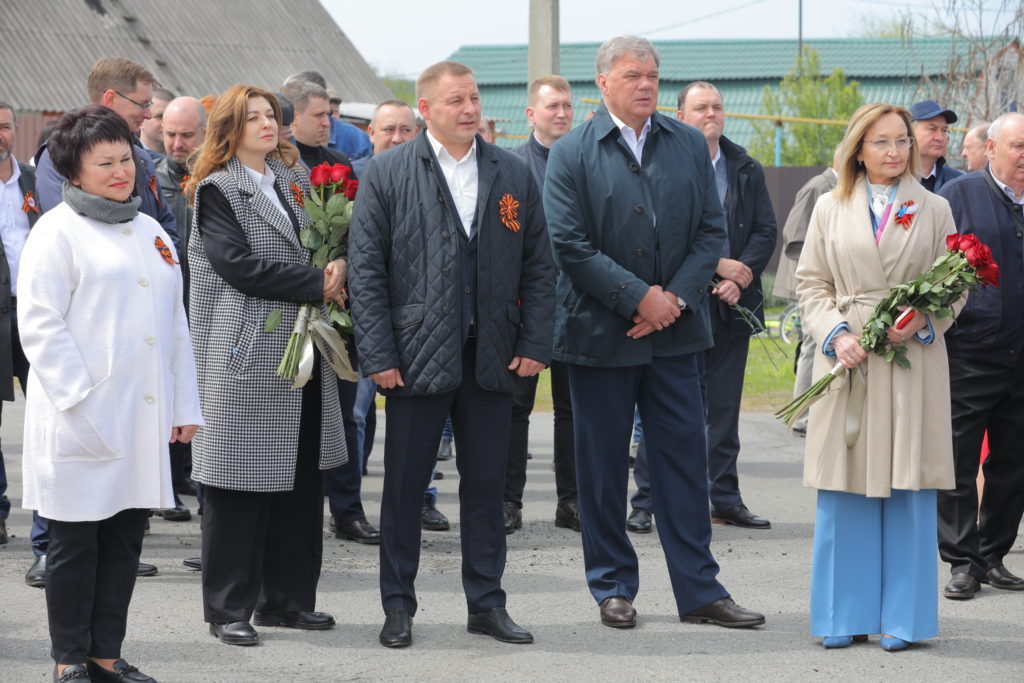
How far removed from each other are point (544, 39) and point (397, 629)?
Answer: 37.4 feet

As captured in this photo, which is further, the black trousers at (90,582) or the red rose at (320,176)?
the red rose at (320,176)

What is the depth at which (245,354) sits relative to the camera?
5.66 m

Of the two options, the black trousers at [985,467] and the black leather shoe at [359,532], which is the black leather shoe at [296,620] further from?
the black trousers at [985,467]

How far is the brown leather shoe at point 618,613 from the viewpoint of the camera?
5977 mm

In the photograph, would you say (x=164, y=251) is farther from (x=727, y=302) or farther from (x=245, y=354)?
(x=727, y=302)

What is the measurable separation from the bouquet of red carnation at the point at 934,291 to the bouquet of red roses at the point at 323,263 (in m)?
2.17

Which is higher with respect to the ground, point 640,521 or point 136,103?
point 136,103

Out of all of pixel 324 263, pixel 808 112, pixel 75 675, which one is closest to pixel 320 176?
pixel 324 263

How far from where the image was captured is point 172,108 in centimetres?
826

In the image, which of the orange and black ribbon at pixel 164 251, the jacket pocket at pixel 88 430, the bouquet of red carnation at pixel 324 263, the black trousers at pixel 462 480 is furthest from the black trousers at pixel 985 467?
the jacket pocket at pixel 88 430

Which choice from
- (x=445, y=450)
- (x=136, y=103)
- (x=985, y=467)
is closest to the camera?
(x=985, y=467)

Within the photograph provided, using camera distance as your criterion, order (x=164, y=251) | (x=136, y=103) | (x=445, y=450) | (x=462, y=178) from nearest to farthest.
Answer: (x=164, y=251), (x=462, y=178), (x=136, y=103), (x=445, y=450)

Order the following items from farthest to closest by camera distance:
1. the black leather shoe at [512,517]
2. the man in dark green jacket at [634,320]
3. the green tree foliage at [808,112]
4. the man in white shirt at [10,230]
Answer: the green tree foliage at [808,112] < the black leather shoe at [512,517] < the man in white shirt at [10,230] < the man in dark green jacket at [634,320]

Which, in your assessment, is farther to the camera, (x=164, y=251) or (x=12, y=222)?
(x=12, y=222)
